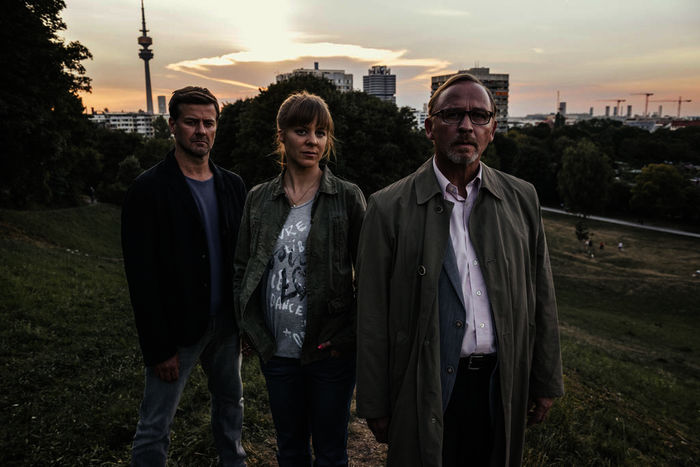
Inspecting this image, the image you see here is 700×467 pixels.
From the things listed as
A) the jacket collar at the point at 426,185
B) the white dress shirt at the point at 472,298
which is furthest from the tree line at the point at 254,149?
the white dress shirt at the point at 472,298

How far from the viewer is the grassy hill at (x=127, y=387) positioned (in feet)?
14.4

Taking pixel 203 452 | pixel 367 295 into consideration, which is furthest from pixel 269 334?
pixel 203 452

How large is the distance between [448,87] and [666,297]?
29.6m

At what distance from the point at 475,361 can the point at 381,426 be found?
0.72 metres

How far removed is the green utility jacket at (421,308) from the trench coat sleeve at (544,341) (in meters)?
0.11

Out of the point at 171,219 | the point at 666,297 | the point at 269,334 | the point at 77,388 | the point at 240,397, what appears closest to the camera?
the point at 269,334

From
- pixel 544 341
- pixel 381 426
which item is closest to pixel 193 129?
pixel 381 426

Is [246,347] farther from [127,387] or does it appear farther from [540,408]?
[127,387]

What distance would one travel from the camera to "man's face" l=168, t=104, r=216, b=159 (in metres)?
3.46

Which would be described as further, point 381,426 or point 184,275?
point 184,275

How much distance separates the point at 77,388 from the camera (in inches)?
222

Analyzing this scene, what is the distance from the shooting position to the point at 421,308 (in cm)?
258

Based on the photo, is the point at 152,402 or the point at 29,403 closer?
the point at 152,402

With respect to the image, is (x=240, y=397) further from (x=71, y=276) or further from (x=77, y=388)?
(x=71, y=276)
